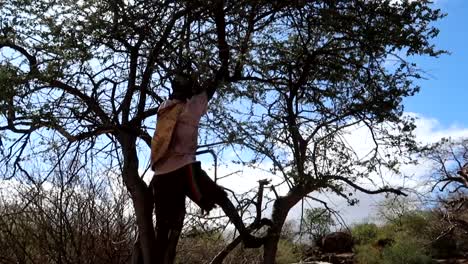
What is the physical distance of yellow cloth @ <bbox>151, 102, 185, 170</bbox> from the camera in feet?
15.6

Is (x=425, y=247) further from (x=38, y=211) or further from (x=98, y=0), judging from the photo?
(x=98, y=0)

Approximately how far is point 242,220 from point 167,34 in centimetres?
173

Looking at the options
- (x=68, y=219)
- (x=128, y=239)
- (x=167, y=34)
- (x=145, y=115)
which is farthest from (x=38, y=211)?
(x=167, y=34)

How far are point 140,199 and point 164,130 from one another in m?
0.92

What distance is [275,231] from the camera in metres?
5.23

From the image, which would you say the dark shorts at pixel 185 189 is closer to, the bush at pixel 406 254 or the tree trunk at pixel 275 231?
the tree trunk at pixel 275 231

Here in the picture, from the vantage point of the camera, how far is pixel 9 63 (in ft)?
18.0

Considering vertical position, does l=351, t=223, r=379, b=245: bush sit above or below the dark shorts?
above

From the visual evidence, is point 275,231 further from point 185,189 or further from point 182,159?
Answer: point 182,159

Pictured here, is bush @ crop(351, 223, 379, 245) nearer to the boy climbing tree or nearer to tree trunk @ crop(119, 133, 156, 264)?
tree trunk @ crop(119, 133, 156, 264)

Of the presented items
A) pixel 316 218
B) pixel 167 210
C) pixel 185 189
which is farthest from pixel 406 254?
pixel 185 189

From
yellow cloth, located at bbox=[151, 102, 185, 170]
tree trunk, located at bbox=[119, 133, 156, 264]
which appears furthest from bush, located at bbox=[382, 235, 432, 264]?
yellow cloth, located at bbox=[151, 102, 185, 170]

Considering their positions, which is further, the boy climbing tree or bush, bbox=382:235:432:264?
bush, bbox=382:235:432:264

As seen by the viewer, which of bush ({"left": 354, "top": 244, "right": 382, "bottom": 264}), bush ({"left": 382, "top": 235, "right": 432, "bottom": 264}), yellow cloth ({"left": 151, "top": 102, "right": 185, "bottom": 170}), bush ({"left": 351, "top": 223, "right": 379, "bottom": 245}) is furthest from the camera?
bush ({"left": 351, "top": 223, "right": 379, "bottom": 245})
